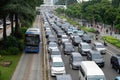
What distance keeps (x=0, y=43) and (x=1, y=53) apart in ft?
13.7

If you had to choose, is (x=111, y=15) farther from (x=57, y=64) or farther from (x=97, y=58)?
(x=57, y=64)

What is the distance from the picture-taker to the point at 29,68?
130ft

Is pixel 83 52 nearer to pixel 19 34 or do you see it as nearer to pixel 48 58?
pixel 48 58

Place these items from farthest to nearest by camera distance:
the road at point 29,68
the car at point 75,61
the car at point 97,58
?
the car at point 97,58, the car at point 75,61, the road at point 29,68

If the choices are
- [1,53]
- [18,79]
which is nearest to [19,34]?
[1,53]

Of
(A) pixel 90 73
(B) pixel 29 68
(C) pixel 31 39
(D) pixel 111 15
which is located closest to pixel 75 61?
(B) pixel 29 68

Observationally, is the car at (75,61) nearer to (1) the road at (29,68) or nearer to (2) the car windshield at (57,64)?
(2) the car windshield at (57,64)

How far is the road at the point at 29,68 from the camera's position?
3533cm

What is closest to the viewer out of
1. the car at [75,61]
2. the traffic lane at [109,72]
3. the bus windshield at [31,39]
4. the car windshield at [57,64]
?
the traffic lane at [109,72]

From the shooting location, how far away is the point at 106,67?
41.0 metres

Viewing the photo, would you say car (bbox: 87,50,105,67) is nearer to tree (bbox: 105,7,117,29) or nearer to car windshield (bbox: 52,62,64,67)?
car windshield (bbox: 52,62,64,67)

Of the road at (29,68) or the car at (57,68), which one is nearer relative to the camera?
the road at (29,68)

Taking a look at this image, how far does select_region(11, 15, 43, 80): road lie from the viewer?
35.3 meters

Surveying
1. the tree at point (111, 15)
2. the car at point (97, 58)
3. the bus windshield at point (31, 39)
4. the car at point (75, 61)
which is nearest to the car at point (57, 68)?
the car at point (75, 61)
